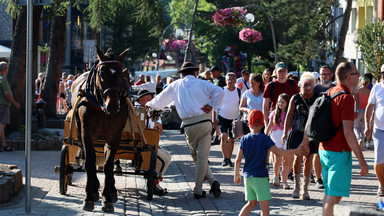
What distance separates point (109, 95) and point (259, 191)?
7.47 ft

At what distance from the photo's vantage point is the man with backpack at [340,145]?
24.3ft

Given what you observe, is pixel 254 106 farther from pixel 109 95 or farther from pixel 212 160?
pixel 109 95

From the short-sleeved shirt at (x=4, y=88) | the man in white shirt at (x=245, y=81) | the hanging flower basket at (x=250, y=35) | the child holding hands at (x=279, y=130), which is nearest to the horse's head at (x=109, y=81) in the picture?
the child holding hands at (x=279, y=130)

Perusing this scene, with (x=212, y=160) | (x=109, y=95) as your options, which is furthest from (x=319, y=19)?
(x=109, y=95)

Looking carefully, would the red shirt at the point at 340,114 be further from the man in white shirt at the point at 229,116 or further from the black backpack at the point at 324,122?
the man in white shirt at the point at 229,116

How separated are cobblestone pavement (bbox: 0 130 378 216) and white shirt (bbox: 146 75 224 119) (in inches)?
49.1

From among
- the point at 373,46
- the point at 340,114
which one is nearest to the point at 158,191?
the point at 340,114

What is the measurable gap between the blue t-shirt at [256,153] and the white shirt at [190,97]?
244 centimetres

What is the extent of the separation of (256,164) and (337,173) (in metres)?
0.88

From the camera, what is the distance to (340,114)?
7.48 metres

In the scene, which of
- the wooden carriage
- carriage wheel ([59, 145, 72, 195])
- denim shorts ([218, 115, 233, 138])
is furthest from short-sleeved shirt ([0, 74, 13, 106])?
carriage wheel ([59, 145, 72, 195])

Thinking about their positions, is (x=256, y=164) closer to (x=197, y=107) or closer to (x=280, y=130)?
(x=197, y=107)

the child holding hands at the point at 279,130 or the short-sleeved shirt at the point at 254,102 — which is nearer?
the child holding hands at the point at 279,130

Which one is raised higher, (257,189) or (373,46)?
(373,46)
